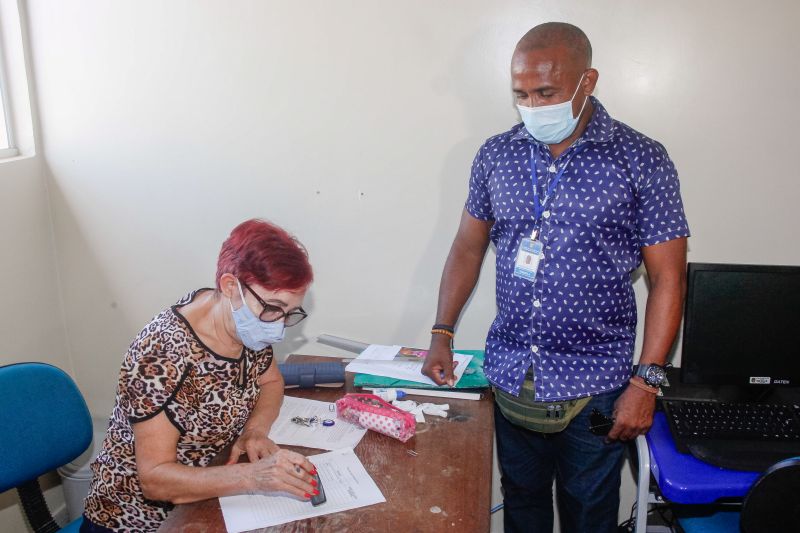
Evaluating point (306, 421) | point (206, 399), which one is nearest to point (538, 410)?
point (306, 421)

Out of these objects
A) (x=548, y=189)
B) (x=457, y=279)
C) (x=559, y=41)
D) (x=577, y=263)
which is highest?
(x=559, y=41)

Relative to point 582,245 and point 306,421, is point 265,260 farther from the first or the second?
point 582,245

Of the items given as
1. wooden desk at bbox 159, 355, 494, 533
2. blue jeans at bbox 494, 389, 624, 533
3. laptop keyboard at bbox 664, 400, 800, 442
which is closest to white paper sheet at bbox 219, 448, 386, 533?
wooden desk at bbox 159, 355, 494, 533

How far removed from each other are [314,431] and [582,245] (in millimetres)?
834

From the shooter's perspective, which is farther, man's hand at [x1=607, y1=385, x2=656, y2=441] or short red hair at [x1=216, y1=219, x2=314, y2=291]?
man's hand at [x1=607, y1=385, x2=656, y2=441]

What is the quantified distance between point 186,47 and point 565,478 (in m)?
1.88

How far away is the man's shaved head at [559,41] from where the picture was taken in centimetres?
164

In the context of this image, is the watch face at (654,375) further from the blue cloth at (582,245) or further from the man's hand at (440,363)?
the man's hand at (440,363)

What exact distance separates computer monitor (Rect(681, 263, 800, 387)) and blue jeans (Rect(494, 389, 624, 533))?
364mm

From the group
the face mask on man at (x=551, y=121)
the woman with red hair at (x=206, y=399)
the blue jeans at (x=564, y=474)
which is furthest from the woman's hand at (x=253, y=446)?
the face mask on man at (x=551, y=121)

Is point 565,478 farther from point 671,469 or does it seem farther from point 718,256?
point 718,256

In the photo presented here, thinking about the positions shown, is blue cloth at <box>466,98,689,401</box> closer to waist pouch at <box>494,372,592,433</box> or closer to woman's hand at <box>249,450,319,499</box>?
waist pouch at <box>494,372,592,433</box>

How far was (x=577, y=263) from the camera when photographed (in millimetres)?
1682

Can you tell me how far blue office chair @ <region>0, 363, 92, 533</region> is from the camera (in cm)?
168
